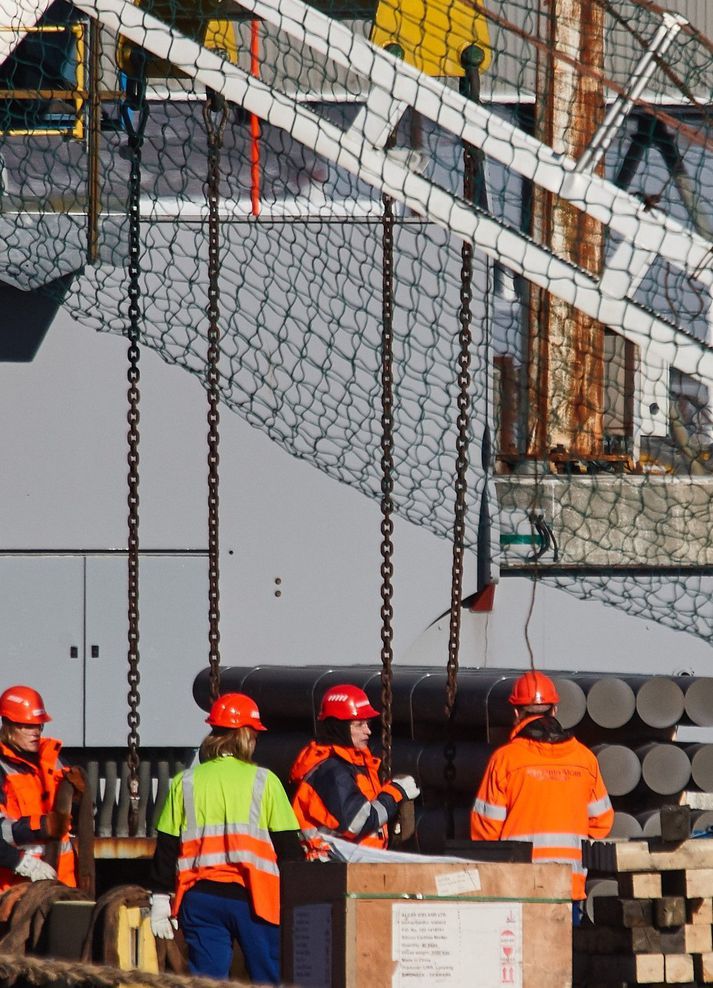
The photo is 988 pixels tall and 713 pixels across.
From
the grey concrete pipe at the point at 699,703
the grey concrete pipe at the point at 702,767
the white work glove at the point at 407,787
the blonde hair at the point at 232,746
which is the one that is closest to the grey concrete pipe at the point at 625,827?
the grey concrete pipe at the point at 702,767

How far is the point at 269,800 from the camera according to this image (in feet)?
22.8

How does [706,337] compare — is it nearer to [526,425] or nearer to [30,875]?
[526,425]

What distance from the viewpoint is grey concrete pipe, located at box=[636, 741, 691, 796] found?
29.6 ft

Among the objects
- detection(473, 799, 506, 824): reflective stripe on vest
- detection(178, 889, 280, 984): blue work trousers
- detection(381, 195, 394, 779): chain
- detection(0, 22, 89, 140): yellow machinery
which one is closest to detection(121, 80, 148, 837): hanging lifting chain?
detection(381, 195, 394, 779): chain

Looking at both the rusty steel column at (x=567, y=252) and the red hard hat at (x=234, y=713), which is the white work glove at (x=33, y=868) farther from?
the rusty steel column at (x=567, y=252)

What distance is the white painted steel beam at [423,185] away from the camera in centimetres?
792

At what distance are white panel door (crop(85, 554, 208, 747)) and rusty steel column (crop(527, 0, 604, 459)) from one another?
257 centimetres

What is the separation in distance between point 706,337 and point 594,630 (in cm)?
213

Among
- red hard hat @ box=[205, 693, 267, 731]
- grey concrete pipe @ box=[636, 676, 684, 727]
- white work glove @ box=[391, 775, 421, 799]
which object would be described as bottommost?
white work glove @ box=[391, 775, 421, 799]

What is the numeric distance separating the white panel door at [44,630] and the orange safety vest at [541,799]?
14.5 ft

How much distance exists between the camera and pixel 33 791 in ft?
26.0

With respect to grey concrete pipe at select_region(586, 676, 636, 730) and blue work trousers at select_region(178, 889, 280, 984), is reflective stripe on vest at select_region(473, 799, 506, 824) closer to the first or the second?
blue work trousers at select_region(178, 889, 280, 984)

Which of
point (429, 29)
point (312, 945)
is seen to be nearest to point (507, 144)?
point (429, 29)

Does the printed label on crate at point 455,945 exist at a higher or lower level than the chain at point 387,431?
lower
